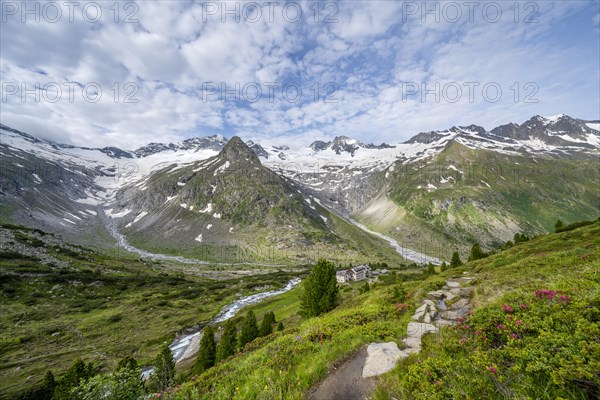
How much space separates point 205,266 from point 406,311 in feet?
645

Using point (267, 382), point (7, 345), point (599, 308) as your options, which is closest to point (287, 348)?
point (267, 382)

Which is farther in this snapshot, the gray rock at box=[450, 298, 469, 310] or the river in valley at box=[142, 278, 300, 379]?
the river in valley at box=[142, 278, 300, 379]

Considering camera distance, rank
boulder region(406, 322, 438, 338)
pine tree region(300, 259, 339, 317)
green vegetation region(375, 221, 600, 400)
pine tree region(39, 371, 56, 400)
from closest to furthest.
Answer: green vegetation region(375, 221, 600, 400) < boulder region(406, 322, 438, 338) < pine tree region(39, 371, 56, 400) < pine tree region(300, 259, 339, 317)

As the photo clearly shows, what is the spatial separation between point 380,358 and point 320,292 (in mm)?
30739

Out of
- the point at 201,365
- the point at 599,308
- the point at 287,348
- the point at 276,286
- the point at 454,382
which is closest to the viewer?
the point at 454,382

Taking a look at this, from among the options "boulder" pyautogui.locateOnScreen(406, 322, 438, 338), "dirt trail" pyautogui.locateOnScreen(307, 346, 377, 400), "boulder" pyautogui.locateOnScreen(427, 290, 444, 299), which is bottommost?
"boulder" pyautogui.locateOnScreen(427, 290, 444, 299)

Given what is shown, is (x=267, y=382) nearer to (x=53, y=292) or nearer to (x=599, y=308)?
(x=599, y=308)

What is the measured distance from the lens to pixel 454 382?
21.5 feet

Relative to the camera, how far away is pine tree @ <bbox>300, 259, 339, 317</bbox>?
128 feet

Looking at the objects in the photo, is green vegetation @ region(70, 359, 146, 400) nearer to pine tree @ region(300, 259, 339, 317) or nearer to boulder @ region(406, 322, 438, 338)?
boulder @ region(406, 322, 438, 338)

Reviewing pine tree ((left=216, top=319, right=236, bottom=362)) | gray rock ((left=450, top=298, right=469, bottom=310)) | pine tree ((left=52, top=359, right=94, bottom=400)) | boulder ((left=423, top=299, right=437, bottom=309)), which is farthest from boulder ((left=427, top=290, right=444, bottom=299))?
pine tree ((left=52, top=359, right=94, bottom=400))

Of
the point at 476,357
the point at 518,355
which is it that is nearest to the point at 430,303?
the point at 476,357

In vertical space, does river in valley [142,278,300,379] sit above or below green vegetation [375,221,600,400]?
below

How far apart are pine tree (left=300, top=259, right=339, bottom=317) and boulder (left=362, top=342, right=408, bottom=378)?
28046 mm
